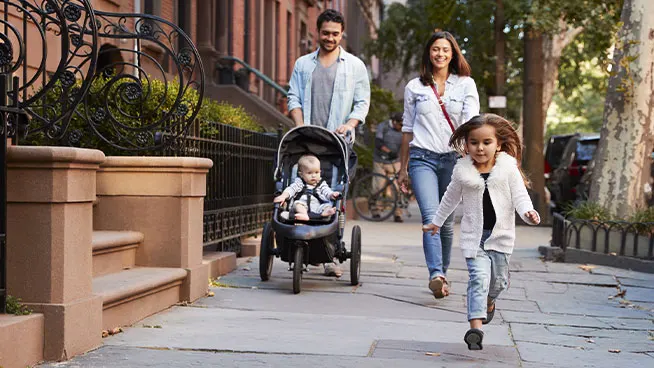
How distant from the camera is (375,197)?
18922 millimetres

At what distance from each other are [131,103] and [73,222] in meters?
2.77

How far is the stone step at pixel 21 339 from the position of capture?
495 centimetres

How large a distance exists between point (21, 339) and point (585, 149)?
19608mm

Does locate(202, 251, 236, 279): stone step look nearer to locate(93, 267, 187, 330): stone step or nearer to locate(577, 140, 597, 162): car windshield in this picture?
locate(93, 267, 187, 330): stone step

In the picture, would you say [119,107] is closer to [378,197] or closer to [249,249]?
[249,249]

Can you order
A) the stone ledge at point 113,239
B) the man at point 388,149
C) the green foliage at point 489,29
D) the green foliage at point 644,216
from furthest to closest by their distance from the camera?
the green foliage at point 489,29, the man at point 388,149, the green foliage at point 644,216, the stone ledge at point 113,239

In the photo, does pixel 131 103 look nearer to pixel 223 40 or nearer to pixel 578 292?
pixel 578 292

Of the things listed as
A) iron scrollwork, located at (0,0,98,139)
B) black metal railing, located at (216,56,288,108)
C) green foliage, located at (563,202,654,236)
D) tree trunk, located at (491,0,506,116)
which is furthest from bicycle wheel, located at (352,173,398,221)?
iron scrollwork, located at (0,0,98,139)

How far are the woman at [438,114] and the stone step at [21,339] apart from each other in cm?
372

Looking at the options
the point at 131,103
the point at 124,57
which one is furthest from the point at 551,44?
the point at 131,103

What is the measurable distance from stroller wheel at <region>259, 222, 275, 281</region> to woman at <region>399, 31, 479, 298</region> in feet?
3.83

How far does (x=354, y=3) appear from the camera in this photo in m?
48.2

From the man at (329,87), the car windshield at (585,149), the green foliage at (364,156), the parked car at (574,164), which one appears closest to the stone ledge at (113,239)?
the man at (329,87)

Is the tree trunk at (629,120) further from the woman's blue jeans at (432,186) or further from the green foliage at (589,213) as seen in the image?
the woman's blue jeans at (432,186)
